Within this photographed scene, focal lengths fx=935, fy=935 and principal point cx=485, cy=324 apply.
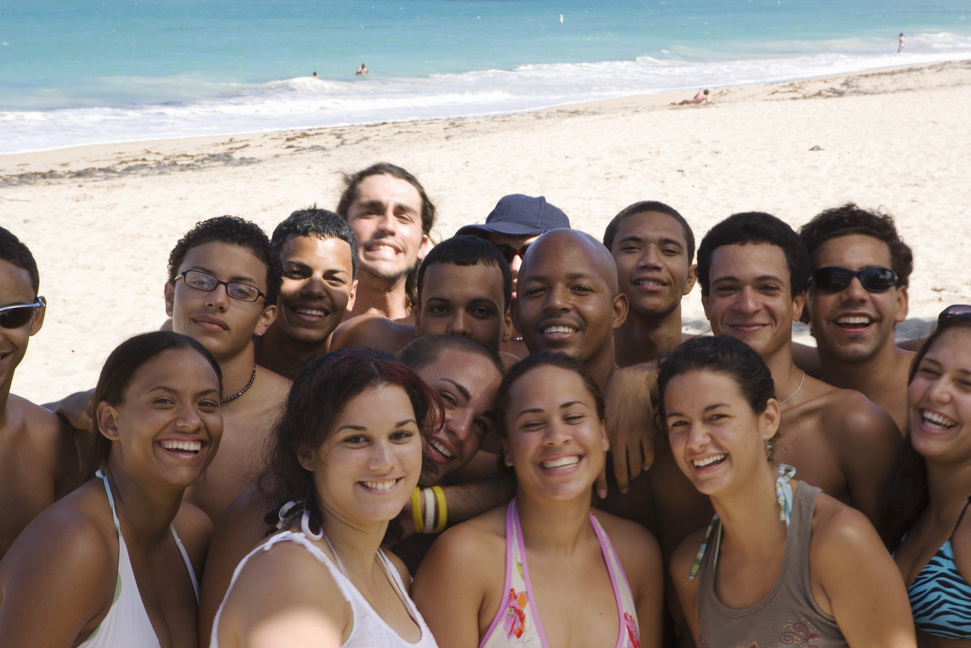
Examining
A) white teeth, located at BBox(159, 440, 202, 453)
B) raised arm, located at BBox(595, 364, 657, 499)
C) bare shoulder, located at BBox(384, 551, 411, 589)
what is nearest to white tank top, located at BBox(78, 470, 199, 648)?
white teeth, located at BBox(159, 440, 202, 453)

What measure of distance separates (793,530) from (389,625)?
136 centimetres

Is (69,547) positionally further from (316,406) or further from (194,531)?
(316,406)

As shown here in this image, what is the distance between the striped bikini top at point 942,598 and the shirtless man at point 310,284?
123 inches

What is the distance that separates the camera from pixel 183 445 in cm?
315

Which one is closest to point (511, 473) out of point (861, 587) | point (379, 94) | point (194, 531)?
point (194, 531)

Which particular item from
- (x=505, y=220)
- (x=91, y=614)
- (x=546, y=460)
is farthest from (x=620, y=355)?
(x=91, y=614)

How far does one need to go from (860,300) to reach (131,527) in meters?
3.32

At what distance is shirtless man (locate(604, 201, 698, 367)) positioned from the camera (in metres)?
5.36

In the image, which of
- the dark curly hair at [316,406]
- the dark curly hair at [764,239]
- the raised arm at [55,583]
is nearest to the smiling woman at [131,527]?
the raised arm at [55,583]

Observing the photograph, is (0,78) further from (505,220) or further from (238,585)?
(238,585)

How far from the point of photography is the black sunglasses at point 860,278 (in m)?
4.45

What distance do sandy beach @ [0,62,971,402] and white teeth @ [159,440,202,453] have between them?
19.0 feet

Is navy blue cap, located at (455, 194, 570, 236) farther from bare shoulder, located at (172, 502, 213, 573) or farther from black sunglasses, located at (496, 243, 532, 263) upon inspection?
bare shoulder, located at (172, 502, 213, 573)

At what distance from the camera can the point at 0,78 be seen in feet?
99.1
